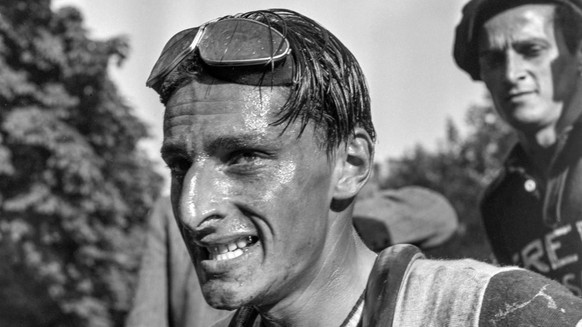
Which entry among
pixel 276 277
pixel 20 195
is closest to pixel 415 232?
pixel 276 277

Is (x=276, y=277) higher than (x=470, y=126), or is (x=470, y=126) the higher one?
(x=276, y=277)

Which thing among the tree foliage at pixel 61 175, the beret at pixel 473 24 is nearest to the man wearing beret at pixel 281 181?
the beret at pixel 473 24

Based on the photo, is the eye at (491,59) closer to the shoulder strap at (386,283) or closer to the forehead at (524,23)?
the forehead at (524,23)

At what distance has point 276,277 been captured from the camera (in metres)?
2.03

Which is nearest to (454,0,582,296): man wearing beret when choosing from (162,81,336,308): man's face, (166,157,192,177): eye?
(162,81,336,308): man's face

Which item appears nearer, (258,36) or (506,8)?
(258,36)

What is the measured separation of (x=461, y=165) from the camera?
155 feet

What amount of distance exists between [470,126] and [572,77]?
136 feet

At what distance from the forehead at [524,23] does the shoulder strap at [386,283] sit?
4.32ft

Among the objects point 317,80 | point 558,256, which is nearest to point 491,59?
point 558,256

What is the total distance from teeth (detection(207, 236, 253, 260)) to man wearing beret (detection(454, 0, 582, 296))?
1488 millimetres

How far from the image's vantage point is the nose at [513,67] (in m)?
3.05

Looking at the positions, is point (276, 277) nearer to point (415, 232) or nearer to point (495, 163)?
point (415, 232)

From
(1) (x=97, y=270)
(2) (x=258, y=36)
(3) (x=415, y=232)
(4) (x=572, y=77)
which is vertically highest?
(2) (x=258, y=36)
